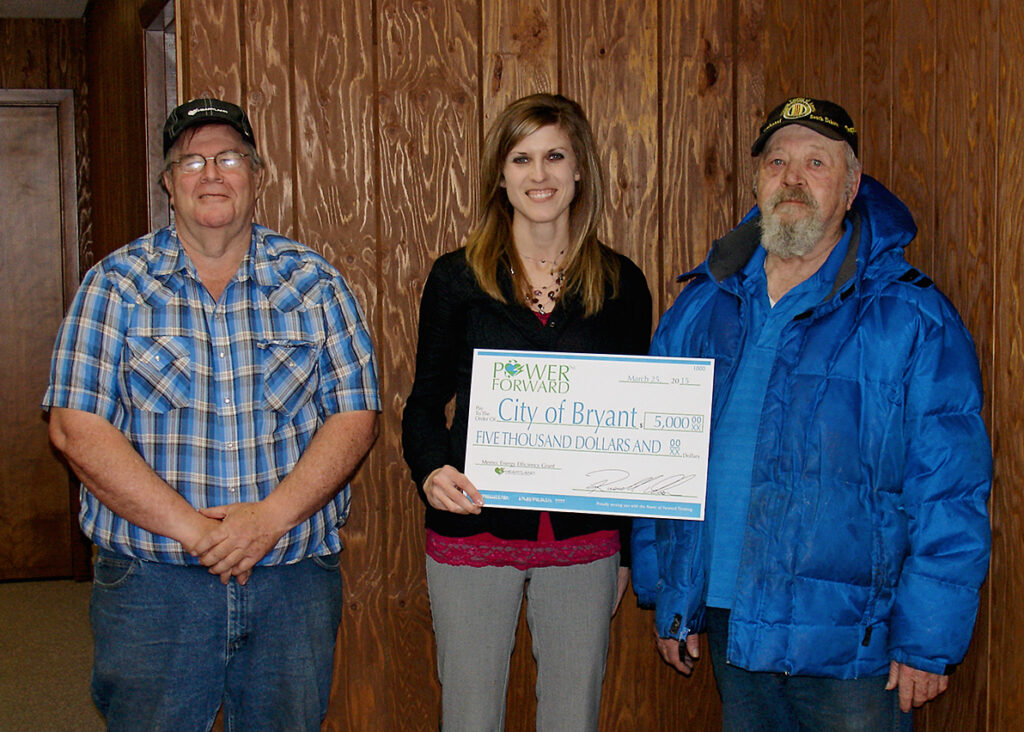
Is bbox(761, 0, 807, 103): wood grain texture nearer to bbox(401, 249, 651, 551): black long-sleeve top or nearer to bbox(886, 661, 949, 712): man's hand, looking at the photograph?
bbox(401, 249, 651, 551): black long-sleeve top

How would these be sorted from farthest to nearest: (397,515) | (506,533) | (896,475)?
(397,515), (506,533), (896,475)

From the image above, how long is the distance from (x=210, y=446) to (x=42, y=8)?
3.76 m

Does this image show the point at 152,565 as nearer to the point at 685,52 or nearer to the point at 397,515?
the point at 397,515

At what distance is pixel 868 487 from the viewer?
1.65 meters

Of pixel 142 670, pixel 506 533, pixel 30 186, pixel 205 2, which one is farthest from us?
pixel 30 186

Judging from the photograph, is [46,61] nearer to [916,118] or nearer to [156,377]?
[156,377]

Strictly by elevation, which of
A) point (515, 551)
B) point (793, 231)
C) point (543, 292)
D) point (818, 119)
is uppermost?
point (818, 119)

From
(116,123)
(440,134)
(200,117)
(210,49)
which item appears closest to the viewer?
(200,117)

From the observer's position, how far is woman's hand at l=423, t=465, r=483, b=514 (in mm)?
1916

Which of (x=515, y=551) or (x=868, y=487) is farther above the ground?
(x=868, y=487)

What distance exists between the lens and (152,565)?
1.81m

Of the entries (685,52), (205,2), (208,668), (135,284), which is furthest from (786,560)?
(205,2)

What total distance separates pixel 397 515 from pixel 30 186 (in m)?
3.33

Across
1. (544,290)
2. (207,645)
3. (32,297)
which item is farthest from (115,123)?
(207,645)
